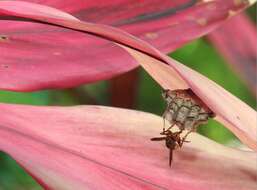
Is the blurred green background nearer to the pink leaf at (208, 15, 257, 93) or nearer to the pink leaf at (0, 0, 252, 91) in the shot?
the pink leaf at (208, 15, 257, 93)

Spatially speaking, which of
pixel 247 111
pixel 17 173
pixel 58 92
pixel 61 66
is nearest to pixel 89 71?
pixel 61 66

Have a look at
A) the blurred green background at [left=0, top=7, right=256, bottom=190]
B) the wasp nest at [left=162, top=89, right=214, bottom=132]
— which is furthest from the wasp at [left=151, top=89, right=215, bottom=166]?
the blurred green background at [left=0, top=7, right=256, bottom=190]

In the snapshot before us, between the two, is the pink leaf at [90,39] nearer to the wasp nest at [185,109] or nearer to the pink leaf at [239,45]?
the wasp nest at [185,109]

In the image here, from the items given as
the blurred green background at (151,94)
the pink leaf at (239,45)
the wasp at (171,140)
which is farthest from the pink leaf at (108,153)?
the pink leaf at (239,45)

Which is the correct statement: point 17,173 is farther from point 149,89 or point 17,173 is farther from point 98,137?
point 98,137

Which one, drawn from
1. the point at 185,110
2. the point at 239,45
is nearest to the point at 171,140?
the point at 185,110
